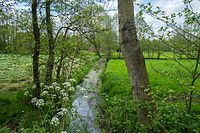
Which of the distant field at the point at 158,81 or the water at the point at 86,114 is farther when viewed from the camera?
the distant field at the point at 158,81

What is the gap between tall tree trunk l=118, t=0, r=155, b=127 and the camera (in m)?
2.71

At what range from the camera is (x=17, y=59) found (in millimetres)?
5156

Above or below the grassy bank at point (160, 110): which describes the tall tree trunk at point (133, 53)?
above

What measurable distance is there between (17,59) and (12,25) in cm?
137

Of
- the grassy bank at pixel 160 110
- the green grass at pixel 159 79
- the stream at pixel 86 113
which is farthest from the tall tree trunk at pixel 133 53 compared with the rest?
the stream at pixel 86 113

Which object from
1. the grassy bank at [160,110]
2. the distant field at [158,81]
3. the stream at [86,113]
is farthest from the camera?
the distant field at [158,81]

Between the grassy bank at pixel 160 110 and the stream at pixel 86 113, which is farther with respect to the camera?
the stream at pixel 86 113

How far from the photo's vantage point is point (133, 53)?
2.75 meters

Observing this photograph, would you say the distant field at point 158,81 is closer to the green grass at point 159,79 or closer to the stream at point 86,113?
the green grass at point 159,79

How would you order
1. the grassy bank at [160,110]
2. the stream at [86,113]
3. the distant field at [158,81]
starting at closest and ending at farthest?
the grassy bank at [160,110], the stream at [86,113], the distant field at [158,81]

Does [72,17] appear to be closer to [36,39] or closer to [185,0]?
[36,39]

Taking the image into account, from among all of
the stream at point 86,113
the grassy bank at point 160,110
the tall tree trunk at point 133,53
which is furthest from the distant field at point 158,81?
the stream at point 86,113

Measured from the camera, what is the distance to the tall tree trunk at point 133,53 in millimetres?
2715

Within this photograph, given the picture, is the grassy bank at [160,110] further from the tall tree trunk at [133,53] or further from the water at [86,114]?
the water at [86,114]
